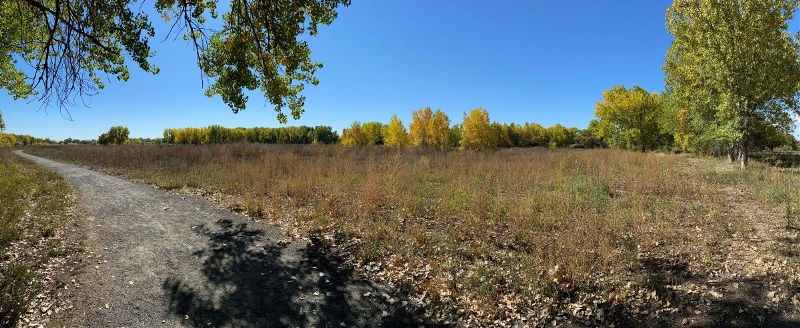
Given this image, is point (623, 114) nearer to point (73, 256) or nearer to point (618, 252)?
point (618, 252)

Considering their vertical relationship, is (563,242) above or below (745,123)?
below

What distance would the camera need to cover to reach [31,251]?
638 centimetres

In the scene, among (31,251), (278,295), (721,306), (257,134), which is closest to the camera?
(721,306)

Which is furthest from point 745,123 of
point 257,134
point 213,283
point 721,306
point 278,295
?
point 257,134

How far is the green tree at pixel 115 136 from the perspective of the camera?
100500 millimetres

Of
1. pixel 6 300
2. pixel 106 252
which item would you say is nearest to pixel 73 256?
pixel 106 252

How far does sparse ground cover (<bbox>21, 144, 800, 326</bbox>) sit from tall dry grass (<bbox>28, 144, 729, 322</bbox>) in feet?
0.10

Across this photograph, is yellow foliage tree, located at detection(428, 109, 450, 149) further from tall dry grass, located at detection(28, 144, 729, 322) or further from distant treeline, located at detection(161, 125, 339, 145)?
distant treeline, located at detection(161, 125, 339, 145)

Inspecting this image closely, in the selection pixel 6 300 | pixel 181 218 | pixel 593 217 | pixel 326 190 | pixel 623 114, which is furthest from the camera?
pixel 623 114

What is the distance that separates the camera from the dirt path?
4621 mm

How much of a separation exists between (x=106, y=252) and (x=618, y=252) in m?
9.26

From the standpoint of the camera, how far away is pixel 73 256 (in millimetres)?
6301

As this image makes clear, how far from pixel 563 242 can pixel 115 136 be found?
130 m

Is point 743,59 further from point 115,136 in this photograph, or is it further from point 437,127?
point 115,136
